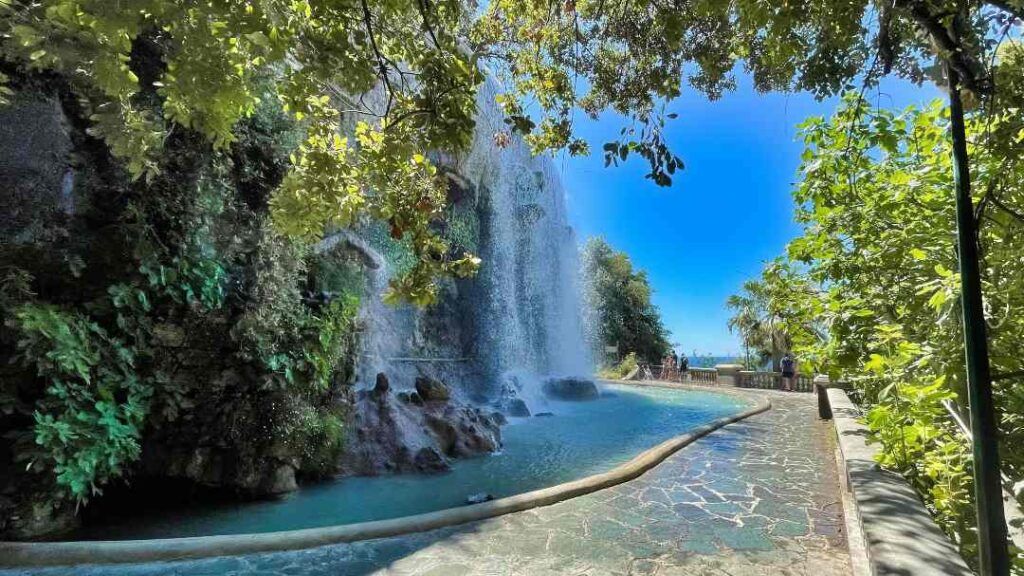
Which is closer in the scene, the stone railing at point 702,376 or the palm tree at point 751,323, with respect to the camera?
the stone railing at point 702,376

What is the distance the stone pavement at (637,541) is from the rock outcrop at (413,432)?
363cm

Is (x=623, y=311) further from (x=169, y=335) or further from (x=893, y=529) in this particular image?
(x=893, y=529)

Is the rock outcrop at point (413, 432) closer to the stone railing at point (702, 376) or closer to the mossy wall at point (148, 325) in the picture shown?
the mossy wall at point (148, 325)

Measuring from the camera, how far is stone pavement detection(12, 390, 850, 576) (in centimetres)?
442

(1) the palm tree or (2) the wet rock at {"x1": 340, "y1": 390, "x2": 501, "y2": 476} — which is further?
(1) the palm tree

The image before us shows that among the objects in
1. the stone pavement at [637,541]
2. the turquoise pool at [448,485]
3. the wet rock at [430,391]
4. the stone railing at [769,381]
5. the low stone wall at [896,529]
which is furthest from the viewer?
the stone railing at [769,381]

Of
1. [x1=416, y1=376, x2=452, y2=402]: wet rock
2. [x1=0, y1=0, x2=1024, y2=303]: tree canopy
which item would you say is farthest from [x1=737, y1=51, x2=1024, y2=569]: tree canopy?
[x1=416, y1=376, x2=452, y2=402]: wet rock

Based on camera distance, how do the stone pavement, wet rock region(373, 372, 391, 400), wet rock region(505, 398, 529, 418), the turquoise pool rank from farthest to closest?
wet rock region(505, 398, 529, 418) → wet rock region(373, 372, 391, 400) → the turquoise pool → the stone pavement

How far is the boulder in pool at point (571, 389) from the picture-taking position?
19625 millimetres

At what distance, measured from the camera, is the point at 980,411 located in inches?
60.5

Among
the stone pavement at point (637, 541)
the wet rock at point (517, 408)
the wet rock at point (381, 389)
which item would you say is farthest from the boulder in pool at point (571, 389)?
the stone pavement at point (637, 541)

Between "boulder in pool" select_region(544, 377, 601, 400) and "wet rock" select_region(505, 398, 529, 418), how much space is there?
12.7 ft

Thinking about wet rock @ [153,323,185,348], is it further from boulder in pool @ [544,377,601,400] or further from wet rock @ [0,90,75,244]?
boulder in pool @ [544,377,601,400]

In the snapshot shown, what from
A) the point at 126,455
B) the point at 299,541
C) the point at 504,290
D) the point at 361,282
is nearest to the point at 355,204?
the point at 299,541
